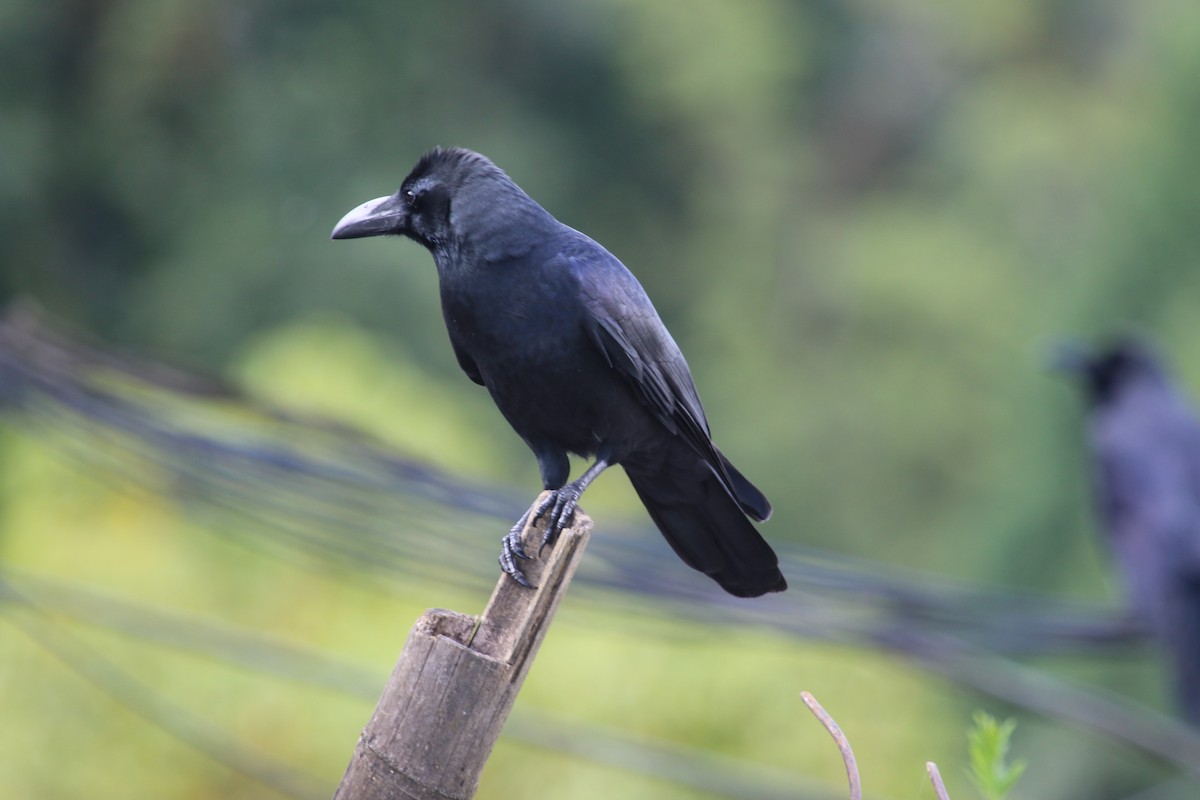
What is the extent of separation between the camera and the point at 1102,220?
10.0 m

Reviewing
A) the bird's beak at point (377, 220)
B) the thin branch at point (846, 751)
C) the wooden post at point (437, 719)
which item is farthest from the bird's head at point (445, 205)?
the thin branch at point (846, 751)

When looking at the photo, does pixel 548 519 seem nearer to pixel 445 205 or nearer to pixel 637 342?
pixel 637 342

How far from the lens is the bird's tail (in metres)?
3.15

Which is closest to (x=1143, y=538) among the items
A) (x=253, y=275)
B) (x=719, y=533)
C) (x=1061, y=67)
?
(x=719, y=533)

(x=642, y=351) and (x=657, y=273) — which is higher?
(x=657, y=273)

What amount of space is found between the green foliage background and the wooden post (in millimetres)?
2308

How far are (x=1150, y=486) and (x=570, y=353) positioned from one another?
5.16 metres

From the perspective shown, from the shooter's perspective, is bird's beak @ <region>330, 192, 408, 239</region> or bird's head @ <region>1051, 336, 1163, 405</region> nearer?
bird's beak @ <region>330, 192, 408, 239</region>

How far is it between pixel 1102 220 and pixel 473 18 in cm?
836

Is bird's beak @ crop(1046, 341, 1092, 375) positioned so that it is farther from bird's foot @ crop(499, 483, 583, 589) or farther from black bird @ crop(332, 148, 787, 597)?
bird's foot @ crop(499, 483, 583, 589)

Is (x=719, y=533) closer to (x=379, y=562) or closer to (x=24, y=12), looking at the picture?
(x=379, y=562)

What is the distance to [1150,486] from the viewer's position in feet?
24.0

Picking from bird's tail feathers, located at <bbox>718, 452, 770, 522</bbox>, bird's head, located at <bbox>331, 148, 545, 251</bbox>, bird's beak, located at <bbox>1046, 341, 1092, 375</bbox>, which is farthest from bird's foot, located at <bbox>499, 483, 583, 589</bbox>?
bird's beak, located at <bbox>1046, 341, 1092, 375</bbox>

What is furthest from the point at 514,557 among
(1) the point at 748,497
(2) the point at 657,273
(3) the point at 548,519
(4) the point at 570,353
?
(2) the point at 657,273
